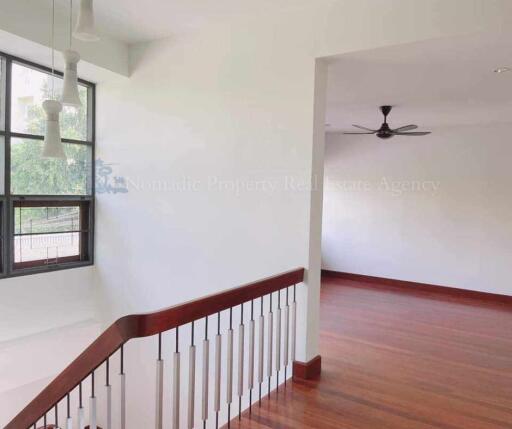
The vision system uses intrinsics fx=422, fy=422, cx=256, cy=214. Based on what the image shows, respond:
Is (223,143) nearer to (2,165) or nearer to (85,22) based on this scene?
(85,22)

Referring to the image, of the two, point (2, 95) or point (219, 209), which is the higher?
point (2, 95)

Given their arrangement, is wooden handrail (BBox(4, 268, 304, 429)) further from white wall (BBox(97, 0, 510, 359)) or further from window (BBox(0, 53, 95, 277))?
window (BBox(0, 53, 95, 277))

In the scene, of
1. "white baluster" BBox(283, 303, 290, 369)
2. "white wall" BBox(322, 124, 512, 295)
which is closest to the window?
"white baluster" BBox(283, 303, 290, 369)

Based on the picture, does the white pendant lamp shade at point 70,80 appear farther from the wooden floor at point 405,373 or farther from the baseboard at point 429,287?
the baseboard at point 429,287

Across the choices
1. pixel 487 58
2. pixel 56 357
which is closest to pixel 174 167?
pixel 56 357

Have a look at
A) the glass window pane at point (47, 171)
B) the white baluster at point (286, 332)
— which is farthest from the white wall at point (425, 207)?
the glass window pane at point (47, 171)

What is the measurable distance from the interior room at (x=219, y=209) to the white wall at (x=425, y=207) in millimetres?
685

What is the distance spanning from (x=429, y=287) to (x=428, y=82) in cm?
383

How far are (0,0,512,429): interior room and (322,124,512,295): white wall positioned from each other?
0.69m

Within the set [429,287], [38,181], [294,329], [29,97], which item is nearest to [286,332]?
[294,329]

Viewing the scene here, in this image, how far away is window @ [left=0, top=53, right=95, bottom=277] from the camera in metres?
3.97

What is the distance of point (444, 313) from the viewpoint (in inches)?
216

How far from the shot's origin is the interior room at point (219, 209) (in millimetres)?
2828

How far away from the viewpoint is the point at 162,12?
3463mm
